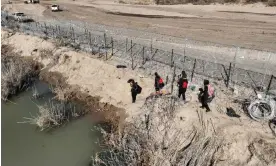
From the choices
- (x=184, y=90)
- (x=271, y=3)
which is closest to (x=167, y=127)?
(x=184, y=90)

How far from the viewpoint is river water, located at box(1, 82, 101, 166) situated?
1667 centimetres

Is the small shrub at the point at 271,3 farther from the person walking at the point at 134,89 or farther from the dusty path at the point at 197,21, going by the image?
the person walking at the point at 134,89

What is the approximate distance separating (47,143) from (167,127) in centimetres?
677

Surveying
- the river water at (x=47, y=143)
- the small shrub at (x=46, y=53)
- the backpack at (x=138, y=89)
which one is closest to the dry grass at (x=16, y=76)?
the small shrub at (x=46, y=53)

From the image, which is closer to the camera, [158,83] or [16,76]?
[158,83]

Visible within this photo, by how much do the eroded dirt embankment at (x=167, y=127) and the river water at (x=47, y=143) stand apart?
1.38 m

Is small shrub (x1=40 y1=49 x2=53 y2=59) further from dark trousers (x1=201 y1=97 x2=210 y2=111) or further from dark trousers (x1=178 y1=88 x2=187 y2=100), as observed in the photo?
dark trousers (x1=201 y1=97 x2=210 y2=111)

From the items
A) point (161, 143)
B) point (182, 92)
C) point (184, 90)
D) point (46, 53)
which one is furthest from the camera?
point (46, 53)

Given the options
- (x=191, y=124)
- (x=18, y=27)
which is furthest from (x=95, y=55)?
(x=18, y=27)

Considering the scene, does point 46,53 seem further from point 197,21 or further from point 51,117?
point 197,21

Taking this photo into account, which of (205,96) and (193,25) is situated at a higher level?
(193,25)

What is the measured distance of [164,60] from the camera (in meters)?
23.0

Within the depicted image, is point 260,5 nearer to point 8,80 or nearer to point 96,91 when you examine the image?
point 96,91

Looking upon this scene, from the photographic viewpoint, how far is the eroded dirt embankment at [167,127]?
43.7 feet
